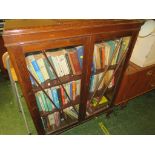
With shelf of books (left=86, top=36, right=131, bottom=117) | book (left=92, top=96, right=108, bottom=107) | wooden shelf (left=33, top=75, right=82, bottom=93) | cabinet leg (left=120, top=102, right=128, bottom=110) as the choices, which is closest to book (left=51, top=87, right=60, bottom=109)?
wooden shelf (left=33, top=75, right=82, bottom=93)

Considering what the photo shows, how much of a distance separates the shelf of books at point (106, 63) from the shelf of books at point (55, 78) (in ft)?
0.63

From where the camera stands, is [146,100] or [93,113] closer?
[93,113]

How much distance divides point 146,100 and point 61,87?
161cm

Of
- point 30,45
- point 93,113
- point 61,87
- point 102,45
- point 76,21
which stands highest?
point 76,21

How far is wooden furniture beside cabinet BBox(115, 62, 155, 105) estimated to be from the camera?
171 cm

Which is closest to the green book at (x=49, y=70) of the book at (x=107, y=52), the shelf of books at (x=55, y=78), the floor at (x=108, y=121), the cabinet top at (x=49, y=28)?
the shelf of books at (x=55, y=78)

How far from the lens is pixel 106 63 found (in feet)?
4.82

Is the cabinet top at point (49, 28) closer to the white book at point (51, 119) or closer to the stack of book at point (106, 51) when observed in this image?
the stack of book at point (106, 51)

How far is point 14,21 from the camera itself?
0.84m

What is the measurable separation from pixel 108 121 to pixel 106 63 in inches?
36.1

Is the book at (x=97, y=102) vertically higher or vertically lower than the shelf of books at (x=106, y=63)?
lower

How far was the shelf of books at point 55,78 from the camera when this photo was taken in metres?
1.13
